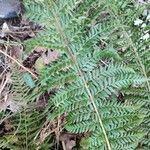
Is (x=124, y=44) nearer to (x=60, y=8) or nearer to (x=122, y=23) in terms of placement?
(x=122, y=23)

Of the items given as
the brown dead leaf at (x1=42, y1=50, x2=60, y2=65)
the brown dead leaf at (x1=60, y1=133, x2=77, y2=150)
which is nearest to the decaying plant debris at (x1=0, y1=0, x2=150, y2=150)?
the brown dead leaf at (x1=60, y1=133, x2=77, y2=150)

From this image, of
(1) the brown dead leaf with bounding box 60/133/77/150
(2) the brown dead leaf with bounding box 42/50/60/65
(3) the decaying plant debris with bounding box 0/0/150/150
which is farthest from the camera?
(2) the brown dead leaf with bounding box 42/50/60/65

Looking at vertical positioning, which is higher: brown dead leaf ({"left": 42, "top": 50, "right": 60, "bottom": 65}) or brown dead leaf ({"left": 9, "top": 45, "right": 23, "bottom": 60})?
brown dead leaf ({"left": 9, "top": 45, "right": 23, "bottom": 60})

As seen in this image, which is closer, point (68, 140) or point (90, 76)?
point (90, 76)

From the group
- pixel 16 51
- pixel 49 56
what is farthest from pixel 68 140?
pixel 16 51

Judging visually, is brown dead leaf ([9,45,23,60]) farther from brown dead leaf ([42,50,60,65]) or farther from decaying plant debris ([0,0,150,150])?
decaying plant debris ([0,0,150,150])

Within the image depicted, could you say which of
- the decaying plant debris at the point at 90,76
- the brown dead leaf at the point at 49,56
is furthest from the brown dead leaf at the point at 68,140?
the brown dead leaf at the point at 49,56

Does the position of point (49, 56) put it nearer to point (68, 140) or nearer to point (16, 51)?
point (16, 51)

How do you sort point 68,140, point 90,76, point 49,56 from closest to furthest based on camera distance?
point 90,76, point 68,140, point 49,56

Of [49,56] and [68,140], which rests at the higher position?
[49,56]

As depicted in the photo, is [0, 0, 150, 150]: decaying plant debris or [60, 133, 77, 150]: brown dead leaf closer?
[0, 0, 150, 150]: decaying plant debris

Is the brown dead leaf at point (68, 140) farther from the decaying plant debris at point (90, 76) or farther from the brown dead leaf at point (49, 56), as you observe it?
the brown dead leaf at point (49, 56)

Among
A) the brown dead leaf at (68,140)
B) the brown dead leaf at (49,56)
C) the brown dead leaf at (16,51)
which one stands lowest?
the brown dead leaf at (68,140)

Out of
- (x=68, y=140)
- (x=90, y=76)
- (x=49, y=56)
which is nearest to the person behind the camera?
(x=90, y=76)
